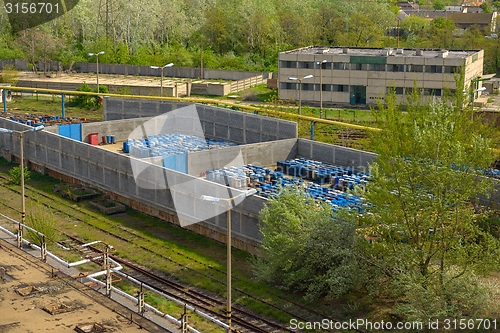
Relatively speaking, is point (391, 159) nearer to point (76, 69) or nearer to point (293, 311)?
point (293, 311)

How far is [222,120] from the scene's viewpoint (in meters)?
48.6

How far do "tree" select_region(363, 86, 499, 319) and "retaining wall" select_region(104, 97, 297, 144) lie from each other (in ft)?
58.6

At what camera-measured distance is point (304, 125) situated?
50.7 metres

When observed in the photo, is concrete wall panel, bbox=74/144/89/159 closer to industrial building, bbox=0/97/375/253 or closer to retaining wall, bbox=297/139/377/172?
industrial building, bbox=0/97/375/253

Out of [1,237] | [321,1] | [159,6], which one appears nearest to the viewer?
[1,237]

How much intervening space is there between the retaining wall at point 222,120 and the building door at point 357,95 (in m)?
18.7

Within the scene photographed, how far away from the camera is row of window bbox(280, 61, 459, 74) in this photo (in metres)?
61.2

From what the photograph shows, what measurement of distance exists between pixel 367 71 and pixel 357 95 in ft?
7.76

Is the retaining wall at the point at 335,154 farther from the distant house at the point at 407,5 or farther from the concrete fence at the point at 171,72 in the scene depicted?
the distant house at the point at 407,5

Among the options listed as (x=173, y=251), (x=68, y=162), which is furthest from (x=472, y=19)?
(x=173, y=251)

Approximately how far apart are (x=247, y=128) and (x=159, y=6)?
194 ft

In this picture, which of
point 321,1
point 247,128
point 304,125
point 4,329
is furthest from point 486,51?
point 4,329

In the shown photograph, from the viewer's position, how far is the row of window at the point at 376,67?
6125cm

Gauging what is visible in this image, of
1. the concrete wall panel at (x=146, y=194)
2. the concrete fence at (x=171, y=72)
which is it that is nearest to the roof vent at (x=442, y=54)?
the concrete fence at (x=171, y=72)
